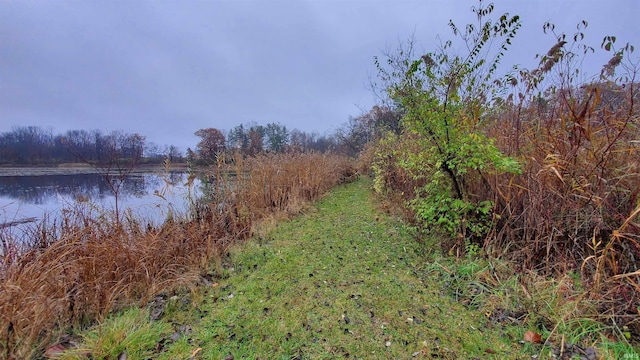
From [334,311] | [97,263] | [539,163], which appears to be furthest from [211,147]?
[539,163]

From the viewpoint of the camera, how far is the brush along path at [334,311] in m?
1.73

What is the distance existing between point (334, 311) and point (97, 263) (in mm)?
2182

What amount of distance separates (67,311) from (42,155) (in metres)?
32.4

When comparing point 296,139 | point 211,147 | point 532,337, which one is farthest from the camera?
point 296,139

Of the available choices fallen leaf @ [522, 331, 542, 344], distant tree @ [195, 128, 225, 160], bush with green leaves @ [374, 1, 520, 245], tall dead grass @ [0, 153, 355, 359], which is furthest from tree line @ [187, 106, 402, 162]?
fallen leaf @ [522, 331, 542, 344]

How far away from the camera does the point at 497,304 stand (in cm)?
206

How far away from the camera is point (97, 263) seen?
2.28 meters

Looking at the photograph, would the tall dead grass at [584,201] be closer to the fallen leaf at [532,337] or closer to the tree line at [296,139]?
the fallen leaf at [532,337]

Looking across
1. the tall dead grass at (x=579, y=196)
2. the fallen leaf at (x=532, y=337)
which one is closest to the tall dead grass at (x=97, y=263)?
the fallen leaf at (x=532, y=337)

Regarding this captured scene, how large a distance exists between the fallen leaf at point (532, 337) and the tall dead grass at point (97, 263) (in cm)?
Result: 287

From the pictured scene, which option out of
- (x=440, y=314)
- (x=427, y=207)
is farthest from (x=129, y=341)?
(x=427, y=207)

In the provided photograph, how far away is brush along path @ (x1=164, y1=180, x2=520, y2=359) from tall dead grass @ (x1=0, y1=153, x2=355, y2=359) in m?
0.56

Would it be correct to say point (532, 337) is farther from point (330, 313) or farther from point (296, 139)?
point (296, 139)

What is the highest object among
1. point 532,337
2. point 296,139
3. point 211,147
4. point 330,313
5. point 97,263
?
point 296,139
